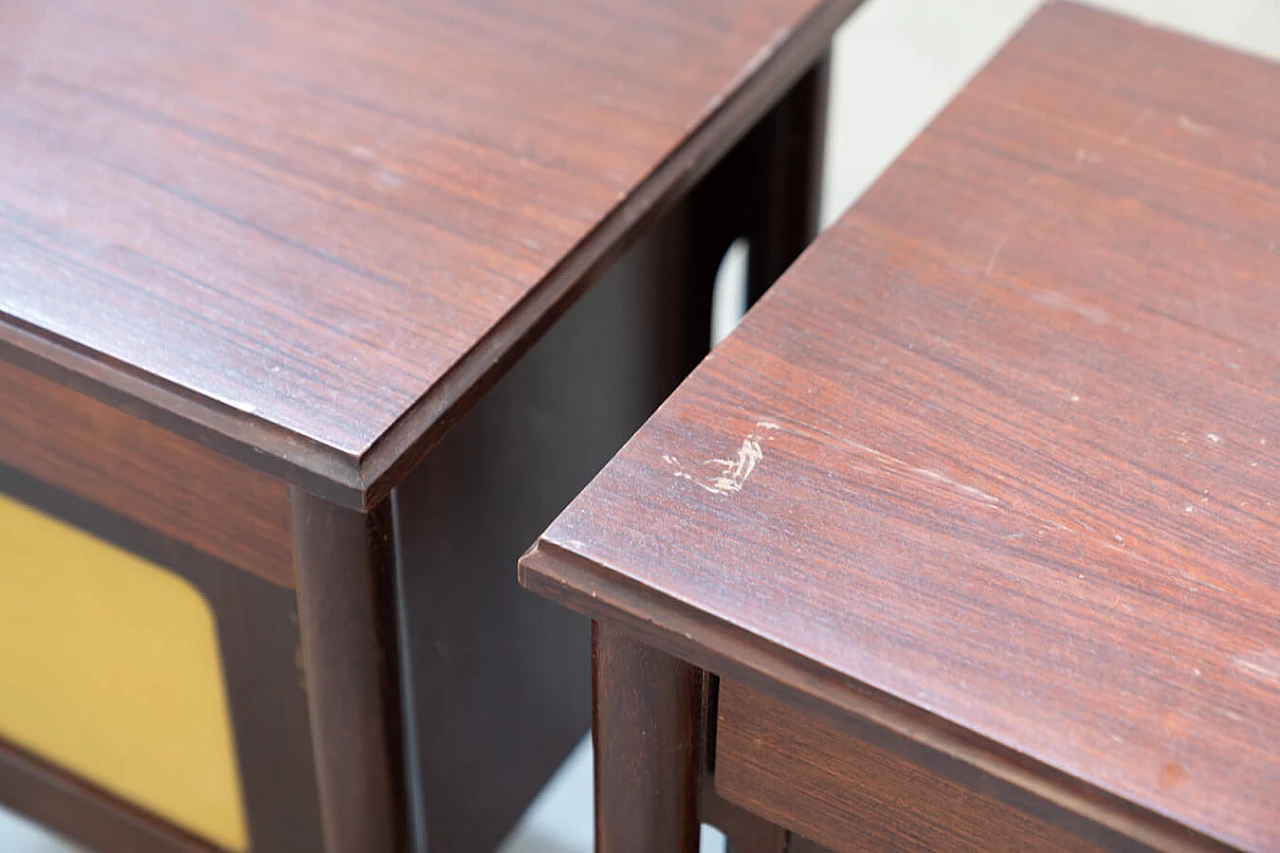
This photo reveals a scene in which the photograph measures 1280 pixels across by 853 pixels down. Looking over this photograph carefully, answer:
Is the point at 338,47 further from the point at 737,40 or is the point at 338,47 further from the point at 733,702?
the point at 733,702

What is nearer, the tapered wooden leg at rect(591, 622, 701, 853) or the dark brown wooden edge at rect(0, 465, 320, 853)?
the tapered wooden leg at rect(591, 622, 701, 853)

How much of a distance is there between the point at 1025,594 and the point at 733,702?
0.12 meters

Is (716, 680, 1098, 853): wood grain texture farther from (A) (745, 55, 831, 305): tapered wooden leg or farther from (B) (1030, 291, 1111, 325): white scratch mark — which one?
(A) (745, 55, 831, 305): tapered wooden leg

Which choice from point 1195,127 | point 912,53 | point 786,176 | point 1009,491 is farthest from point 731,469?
point 912,53

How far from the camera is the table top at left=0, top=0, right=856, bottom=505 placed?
631mm

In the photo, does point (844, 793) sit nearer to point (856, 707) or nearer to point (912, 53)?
point (856, 707)

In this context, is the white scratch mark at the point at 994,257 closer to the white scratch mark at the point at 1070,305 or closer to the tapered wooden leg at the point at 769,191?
the white scratch mark at the point at 1070,305

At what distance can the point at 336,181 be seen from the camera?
0.73 m

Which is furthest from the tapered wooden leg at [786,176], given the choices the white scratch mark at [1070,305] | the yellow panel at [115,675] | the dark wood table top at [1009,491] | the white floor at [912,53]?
the white floor at [912,53]

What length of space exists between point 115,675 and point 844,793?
0.43 m

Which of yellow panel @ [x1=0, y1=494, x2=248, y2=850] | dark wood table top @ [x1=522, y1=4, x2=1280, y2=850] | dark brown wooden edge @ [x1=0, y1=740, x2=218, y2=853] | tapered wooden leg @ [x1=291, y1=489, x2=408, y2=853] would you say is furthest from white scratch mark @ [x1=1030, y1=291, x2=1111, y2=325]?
dark brown wooden edge @ [x1=0, y1=740, x2=218, y2=853]

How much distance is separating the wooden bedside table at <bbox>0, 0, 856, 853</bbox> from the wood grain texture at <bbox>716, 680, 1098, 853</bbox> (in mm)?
173

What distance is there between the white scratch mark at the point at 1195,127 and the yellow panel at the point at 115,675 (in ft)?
1.80

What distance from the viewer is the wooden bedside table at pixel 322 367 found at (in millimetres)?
648
